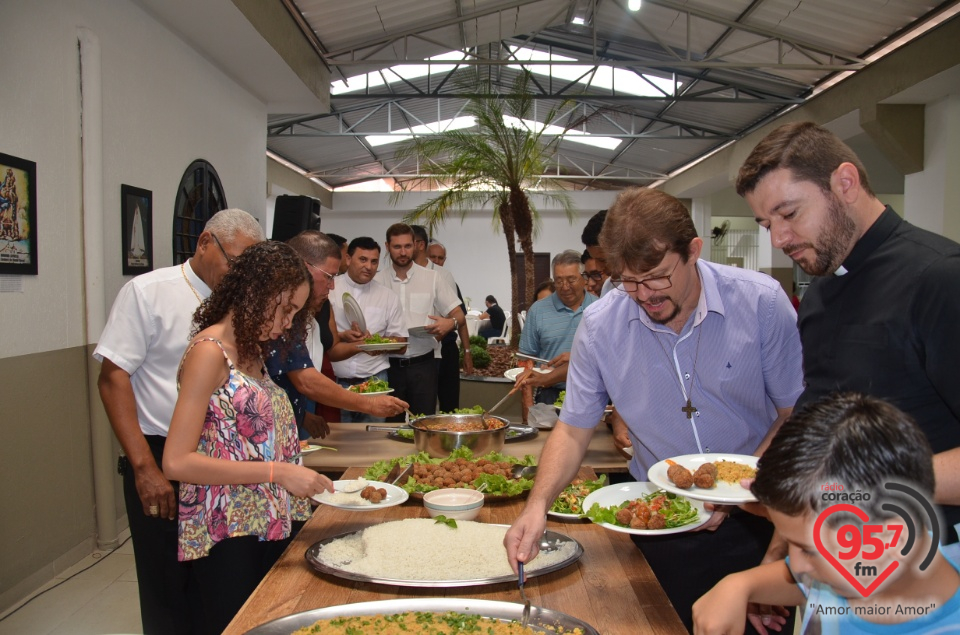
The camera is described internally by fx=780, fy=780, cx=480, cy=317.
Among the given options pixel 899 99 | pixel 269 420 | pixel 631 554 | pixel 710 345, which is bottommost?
pixel 631 554

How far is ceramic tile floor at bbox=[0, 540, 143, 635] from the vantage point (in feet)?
9.73

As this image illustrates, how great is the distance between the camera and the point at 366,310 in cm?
436

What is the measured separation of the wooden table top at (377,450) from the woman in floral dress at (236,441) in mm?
660

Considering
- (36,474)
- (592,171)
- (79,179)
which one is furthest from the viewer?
(592,171)

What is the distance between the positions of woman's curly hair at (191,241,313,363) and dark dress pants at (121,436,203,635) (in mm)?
642

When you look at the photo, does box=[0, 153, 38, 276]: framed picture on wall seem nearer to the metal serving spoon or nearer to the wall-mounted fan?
the metal serving spoon

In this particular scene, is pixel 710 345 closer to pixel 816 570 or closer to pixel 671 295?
pixel 671 295

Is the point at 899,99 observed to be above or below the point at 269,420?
above

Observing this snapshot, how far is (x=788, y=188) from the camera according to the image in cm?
131

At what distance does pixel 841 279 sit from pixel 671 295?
0.35 meters

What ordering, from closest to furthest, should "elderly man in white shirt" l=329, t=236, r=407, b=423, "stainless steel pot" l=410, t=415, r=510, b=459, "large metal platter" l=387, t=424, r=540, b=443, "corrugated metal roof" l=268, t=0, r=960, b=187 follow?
"stainless steel pot" l=410, t=415, r=510, b=459 → "large metal platter" l=387, t=424, r=540, b=443 → "elderly man in white shirt" l=329, t=236, r=407, b=423 → "corrugated metal roof" l=268, t=0, r=960, b=187

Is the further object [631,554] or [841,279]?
[631,554]

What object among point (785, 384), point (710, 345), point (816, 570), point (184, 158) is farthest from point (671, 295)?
point (184, 158)

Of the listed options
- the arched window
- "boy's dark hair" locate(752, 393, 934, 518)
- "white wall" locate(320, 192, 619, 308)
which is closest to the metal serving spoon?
"boy's dark hair" locate(752, 393, 934, 518)
